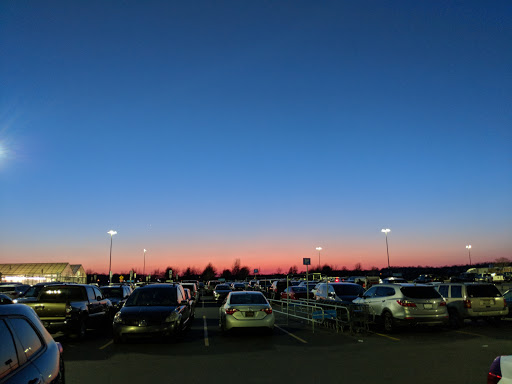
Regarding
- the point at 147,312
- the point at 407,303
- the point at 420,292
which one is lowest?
the point at 407,303

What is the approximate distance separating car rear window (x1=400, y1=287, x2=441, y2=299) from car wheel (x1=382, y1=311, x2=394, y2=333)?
96 cm

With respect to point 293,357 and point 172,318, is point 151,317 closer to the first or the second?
point 172,318

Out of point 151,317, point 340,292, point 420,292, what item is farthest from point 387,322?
point 151,317

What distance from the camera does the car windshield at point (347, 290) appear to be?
1956 cm

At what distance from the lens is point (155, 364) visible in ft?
30.5

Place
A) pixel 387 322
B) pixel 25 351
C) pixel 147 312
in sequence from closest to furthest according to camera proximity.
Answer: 1. pixel 25 351
2. pixel 147 312
3. pixel 387 322

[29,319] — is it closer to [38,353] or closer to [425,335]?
[38,353]

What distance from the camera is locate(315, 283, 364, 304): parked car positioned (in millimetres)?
18994

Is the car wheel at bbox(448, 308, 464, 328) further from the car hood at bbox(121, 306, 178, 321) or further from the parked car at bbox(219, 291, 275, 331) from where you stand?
the car hood at bbox(121, 306, 178, 321)

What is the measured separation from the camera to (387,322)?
1480cm

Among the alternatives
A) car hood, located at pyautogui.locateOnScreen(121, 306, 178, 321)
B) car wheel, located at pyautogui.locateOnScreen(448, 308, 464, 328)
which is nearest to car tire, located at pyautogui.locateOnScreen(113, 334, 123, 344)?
car hood, located at pyautogui.locateOnScreen(121, 306, 178, 321)

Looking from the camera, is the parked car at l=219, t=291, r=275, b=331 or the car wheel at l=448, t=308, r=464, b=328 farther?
the car wheel at l=448, t=308, r=464, b=328

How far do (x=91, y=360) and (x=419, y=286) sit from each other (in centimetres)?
1077

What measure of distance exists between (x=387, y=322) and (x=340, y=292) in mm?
4899
